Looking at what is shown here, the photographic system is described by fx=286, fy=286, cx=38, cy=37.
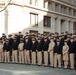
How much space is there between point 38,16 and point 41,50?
23.8 meters

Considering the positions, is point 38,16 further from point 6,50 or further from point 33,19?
point 6,50

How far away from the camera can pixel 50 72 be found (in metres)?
17.1

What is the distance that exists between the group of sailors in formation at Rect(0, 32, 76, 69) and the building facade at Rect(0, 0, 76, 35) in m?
15.6

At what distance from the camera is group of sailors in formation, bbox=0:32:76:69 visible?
19.2m

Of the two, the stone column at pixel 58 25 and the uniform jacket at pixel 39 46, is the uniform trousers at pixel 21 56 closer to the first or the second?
the uniform jacket at pixel 39 46

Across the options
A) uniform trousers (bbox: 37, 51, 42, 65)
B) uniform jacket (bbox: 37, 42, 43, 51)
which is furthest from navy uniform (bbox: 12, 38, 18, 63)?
uniform jacket (bbox: 37, 42, 43, 51)

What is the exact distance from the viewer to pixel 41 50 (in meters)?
20.6

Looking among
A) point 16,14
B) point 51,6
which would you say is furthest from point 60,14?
point 16,14

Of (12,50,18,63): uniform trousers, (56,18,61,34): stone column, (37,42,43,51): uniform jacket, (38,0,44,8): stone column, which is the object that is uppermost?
(38,0,44,8): stone column

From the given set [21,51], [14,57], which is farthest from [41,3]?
[21,51]

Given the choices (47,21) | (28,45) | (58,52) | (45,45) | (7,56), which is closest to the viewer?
(58,52)

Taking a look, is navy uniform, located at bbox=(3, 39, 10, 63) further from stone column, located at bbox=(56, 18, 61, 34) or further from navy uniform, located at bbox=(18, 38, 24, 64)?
stone column, located at bbox=(56, 18, 61, 34)

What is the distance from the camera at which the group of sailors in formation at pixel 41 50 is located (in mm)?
19172

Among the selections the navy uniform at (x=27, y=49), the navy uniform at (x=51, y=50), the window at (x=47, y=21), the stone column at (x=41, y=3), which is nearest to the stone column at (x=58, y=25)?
the window at (x=47, y=21)
